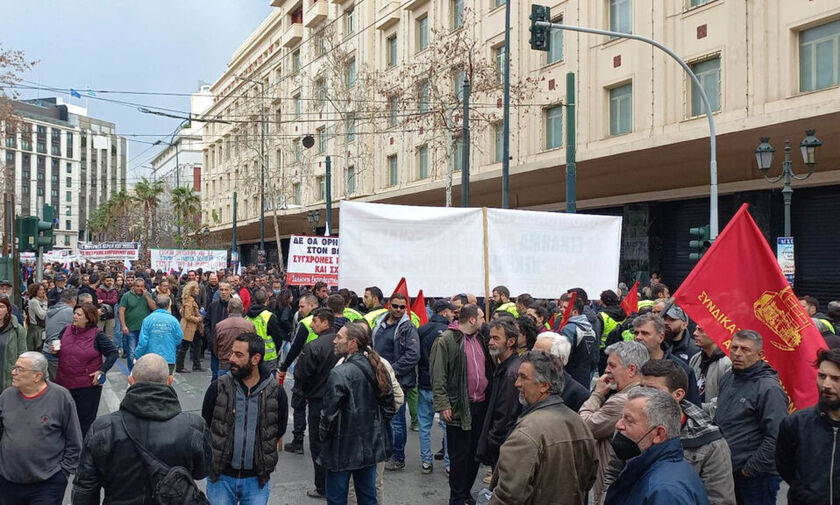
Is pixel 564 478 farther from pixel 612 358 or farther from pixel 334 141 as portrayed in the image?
pixel 334 141

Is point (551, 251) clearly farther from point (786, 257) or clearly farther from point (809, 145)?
point (809, 145)

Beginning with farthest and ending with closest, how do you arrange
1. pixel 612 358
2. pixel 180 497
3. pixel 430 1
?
pixel 430 1
pixel 612 358
pixel 180 497

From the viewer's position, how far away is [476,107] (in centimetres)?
2727

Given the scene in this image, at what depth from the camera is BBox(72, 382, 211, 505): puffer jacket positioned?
12.4ft

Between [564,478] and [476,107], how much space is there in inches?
962

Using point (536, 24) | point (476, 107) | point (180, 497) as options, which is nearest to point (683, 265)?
point (476, 107)

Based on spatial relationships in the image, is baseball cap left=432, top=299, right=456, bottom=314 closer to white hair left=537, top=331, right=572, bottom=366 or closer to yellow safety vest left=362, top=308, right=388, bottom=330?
yellow safety vest left=362, top=308, right=388, bottom=330

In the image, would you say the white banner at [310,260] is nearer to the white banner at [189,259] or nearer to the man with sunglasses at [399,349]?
the man with sunglasses at [399,349]

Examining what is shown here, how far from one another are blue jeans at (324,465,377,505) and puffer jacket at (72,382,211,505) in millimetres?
1746

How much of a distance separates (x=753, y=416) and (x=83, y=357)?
5.80 metres

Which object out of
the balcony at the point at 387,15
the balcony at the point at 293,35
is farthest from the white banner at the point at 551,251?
the balcony at the point at 293,35

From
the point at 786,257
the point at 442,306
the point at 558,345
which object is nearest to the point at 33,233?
the point at 442,306

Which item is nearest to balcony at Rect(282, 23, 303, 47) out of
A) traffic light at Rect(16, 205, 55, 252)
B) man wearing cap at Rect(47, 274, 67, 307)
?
man wearing cap at Rect(47, 274, 67, 307)

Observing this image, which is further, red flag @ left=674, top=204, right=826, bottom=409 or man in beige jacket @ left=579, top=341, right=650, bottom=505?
red flag @ left=674, top=204, right=826, bottom=409
